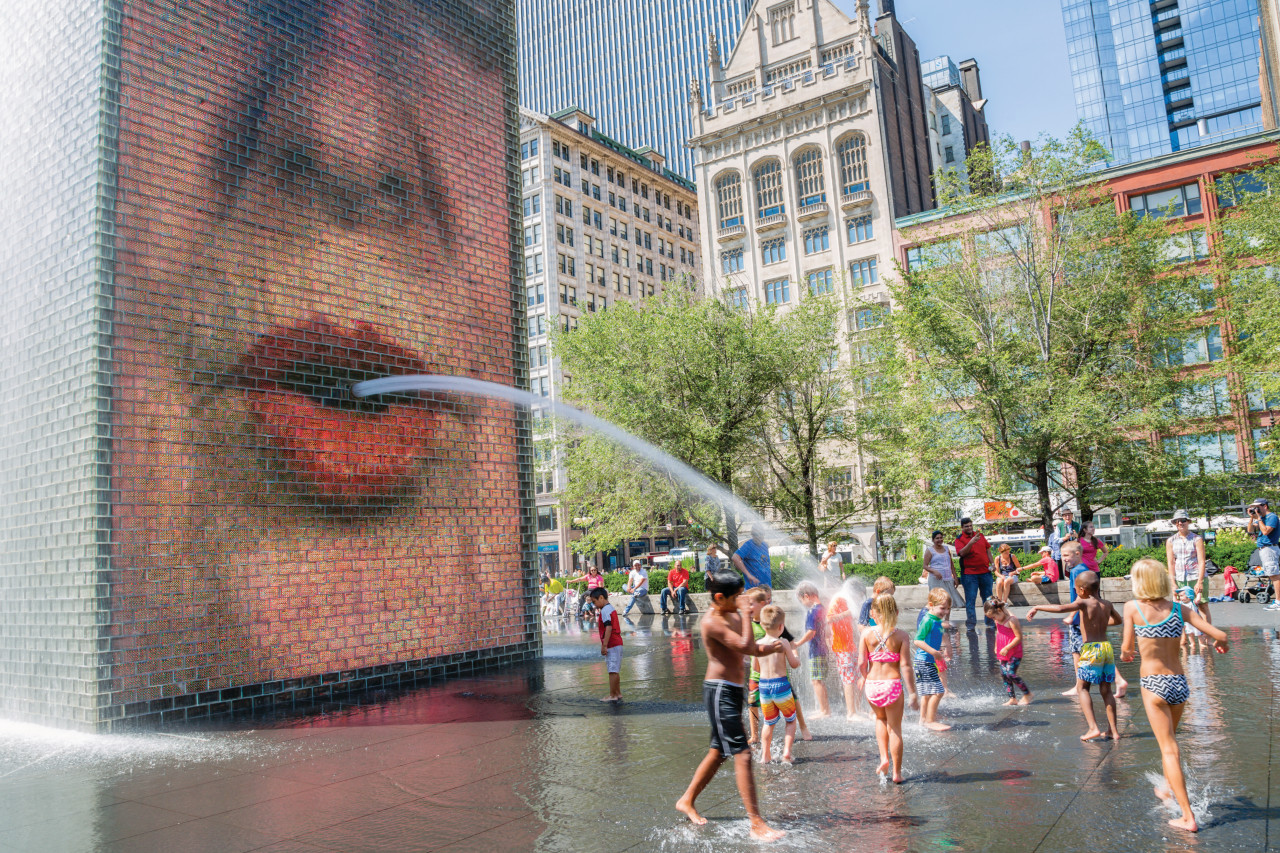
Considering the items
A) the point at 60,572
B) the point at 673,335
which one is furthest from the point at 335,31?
the point at 673,335

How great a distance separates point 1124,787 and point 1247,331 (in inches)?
993

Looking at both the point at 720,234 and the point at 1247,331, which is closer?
the point at 1247,331

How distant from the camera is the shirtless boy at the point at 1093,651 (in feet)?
22.6

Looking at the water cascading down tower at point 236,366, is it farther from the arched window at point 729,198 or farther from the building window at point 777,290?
the arched window at point 729,198

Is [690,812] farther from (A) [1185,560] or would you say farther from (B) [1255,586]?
(B) [1255,586]

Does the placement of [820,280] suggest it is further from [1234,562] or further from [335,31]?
[335,31]

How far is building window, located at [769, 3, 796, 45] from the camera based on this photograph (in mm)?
60625

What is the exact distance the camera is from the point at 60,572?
9.91 meters

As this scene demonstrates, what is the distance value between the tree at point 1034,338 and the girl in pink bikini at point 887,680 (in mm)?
19774

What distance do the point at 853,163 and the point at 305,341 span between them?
51.5 meters

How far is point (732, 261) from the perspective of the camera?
61.7 metres

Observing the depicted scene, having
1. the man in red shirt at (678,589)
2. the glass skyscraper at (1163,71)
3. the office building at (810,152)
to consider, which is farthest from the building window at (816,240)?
the glass skyscraper at (1163,71)

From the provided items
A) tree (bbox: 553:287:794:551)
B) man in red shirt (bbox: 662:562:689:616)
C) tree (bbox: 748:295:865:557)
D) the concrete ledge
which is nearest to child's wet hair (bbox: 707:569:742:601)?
the concrete ledge

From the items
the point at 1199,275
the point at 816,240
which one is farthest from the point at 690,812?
the point at 816,240
